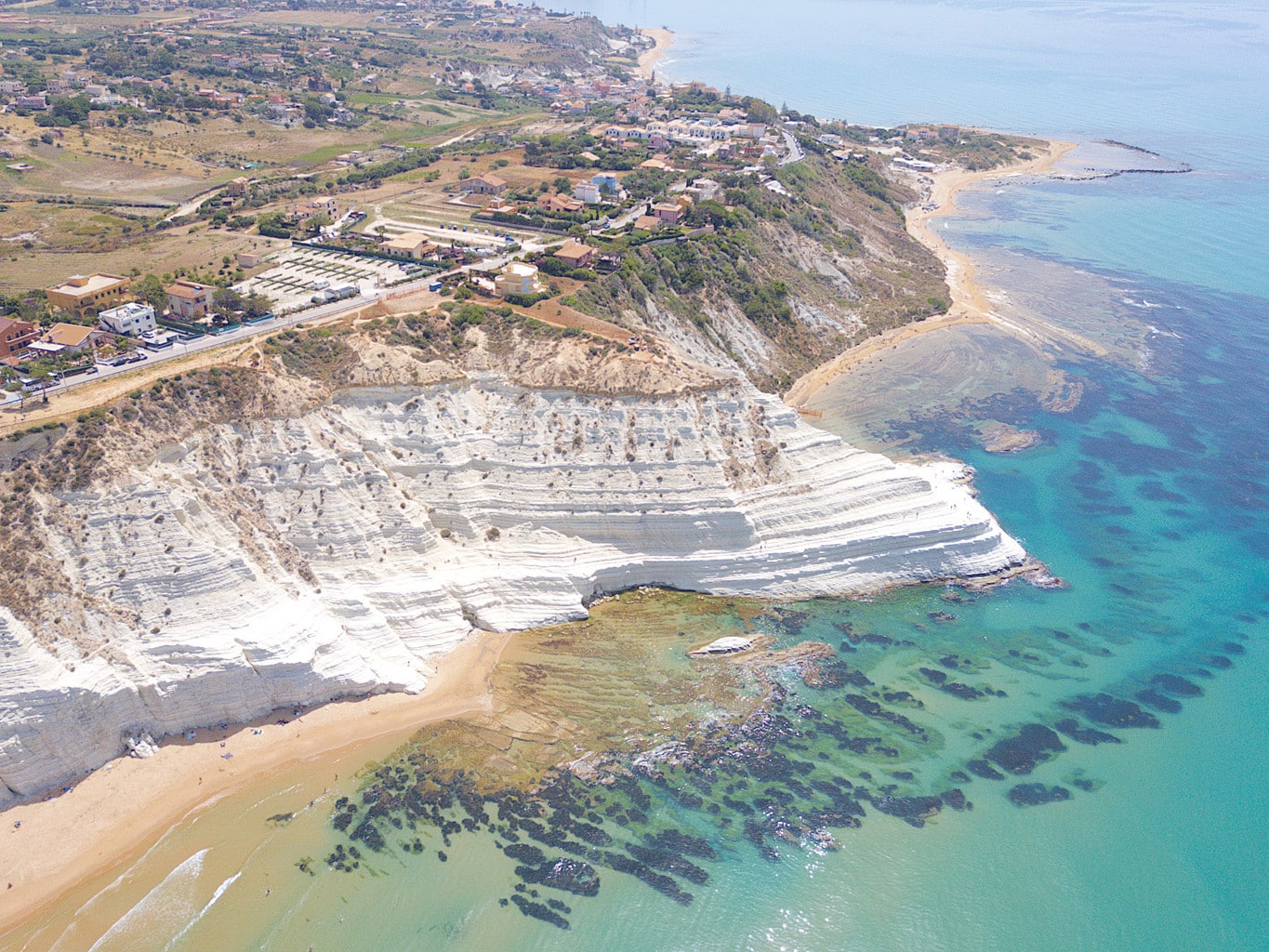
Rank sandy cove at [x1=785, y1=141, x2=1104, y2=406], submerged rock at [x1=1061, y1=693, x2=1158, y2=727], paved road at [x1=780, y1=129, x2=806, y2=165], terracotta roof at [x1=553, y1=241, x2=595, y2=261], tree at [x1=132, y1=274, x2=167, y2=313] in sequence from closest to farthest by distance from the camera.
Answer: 1. submerged rock at [x1=1061, y1=693, x2=1158, y2=727]
2. tree at [x1=132, y1=274, x2=167, y2=313]
3. terracotta roof at [x1=553, y1=241, x2=595, y2=261]
4. sandy cove at [x1=785, y1=141, x2=1104, y2=406]
5. paved road at [x1=780, y1=129, x2=806, y2=165]

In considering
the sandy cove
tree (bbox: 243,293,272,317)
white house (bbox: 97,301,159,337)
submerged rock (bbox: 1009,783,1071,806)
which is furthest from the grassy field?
submerged rock (bbox: 1009,783,1071,806)

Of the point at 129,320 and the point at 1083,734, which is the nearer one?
the point at 1083,734

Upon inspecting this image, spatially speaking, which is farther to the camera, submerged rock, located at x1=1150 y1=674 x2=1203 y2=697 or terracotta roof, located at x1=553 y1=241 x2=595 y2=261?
terracotta roof, located at x1=553 y1=241 x2=595 y2=261

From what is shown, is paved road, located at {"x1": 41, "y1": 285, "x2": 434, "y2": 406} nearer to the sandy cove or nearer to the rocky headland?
the rocky headland

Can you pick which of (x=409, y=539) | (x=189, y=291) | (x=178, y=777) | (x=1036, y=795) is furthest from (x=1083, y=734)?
(x=189, y=291)

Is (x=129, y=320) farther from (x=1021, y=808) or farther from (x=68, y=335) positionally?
(x=1021, y=808)

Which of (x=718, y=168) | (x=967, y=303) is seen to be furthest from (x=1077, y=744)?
(x=718, y=168)

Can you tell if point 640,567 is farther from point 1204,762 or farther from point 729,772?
point 1204,762

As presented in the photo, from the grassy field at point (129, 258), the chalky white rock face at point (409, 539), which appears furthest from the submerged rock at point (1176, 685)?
the grassy field at point (129, 258)

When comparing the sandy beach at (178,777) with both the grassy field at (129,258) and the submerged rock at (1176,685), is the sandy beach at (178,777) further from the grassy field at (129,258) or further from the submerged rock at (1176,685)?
the grassy field at (129,258)
